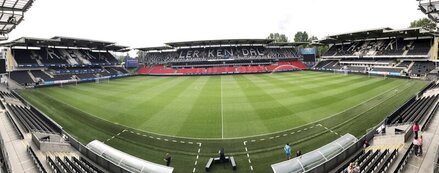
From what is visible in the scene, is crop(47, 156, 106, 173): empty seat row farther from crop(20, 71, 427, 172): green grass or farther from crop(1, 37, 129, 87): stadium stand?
crop(1, 37, 129, 87): stadium stand

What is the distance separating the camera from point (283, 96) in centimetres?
2875

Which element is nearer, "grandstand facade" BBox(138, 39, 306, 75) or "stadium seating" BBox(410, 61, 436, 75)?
"stadium seating" BBox(410, 61, 436, 75)

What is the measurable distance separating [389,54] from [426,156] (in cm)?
5159

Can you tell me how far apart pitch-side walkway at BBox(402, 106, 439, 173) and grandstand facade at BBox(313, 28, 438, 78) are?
3563 centimetres

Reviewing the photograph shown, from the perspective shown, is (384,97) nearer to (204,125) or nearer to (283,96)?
(283,96)

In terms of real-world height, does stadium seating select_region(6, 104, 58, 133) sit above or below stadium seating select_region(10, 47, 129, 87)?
below

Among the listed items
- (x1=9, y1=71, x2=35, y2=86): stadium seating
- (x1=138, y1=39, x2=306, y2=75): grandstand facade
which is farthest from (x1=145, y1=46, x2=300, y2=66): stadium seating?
(x1=9, y1=71, x2=35, y2=86): stadium seating

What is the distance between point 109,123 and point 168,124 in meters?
5.21

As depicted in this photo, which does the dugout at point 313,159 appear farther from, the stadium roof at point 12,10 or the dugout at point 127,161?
the stadium roof at point 12,10

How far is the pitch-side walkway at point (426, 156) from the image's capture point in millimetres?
9797

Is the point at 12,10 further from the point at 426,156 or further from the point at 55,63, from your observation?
the point at 55,63

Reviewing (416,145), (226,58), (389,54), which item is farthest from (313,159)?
(226,58)

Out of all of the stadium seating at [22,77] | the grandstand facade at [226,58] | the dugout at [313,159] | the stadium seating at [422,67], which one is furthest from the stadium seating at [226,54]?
the dugout at [313,159]

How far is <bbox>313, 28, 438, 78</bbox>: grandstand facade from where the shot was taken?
45781 mm
